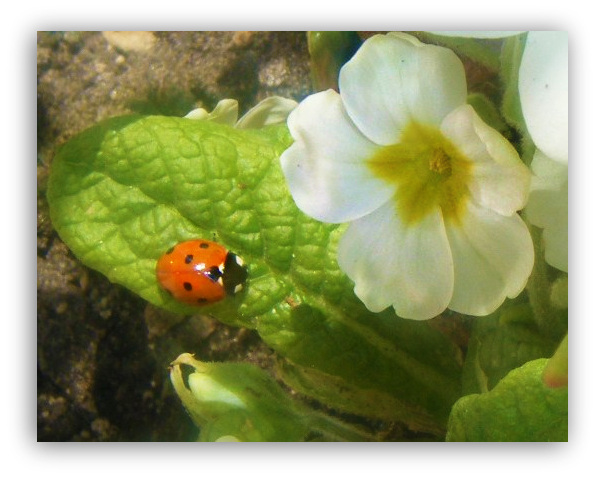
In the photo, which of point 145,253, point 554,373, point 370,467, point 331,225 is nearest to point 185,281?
point 145,253

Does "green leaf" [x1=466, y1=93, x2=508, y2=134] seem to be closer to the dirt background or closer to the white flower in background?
the white flower in background

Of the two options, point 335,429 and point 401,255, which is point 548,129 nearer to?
point 401,255

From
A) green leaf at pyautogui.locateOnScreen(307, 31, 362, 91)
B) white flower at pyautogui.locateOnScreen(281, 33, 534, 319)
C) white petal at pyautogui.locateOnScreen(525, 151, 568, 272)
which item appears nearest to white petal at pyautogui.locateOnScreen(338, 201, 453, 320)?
white flower at pyautogui.locateOnScreen(281, 33, 534, 319)

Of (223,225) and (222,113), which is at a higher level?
(222,113)

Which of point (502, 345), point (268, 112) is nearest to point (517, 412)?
point (502, 345)

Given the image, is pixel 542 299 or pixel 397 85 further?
pixel 542 299

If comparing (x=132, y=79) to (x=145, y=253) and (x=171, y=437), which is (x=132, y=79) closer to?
(x=145, y=253)

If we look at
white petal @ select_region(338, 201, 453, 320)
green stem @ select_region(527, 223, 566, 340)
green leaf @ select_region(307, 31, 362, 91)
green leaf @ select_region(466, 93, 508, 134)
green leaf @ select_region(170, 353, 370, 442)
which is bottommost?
green leaf @ select_region(170, 353, 370, 442)
